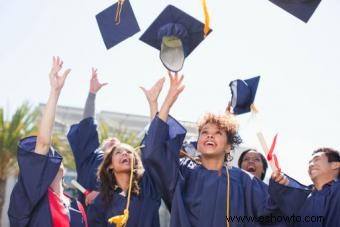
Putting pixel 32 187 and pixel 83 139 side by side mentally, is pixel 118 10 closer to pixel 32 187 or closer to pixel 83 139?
pixel 83 139

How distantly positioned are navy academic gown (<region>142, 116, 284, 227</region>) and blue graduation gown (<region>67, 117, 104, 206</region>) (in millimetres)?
1512

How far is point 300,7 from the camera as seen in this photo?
4.95m

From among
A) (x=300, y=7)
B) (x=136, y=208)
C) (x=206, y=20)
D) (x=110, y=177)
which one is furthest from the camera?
(x=300, y=7)

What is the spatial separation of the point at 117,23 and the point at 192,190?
2.54 m

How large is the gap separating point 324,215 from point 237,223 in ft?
3.50

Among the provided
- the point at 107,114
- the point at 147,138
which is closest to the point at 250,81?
the point at 147,138

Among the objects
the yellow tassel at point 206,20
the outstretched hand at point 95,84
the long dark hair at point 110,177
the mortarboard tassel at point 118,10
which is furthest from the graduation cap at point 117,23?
the long dark hair at point 110,177

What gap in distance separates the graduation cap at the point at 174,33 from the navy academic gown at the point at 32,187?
5.95 feet

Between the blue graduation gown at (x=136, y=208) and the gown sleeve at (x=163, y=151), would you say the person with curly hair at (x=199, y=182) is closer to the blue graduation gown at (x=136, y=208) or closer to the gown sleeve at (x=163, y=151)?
the gown sleeve at (x=163, y=151)

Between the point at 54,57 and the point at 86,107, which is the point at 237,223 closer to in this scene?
the point at 54,57

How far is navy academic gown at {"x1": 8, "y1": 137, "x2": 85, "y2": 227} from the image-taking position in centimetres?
341

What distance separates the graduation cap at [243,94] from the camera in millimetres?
5293

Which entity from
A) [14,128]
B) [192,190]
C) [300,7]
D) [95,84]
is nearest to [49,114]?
[192,190]

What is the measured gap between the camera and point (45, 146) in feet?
11.3
